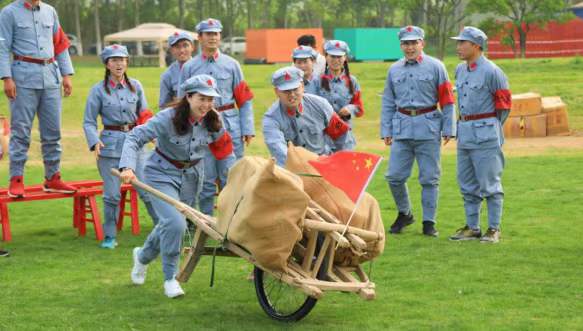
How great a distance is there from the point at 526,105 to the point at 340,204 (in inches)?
640

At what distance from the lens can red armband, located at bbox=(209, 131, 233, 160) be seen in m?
8.84

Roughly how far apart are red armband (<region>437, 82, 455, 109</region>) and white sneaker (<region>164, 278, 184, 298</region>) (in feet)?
13.5

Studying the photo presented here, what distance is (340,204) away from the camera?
7754 millimetres

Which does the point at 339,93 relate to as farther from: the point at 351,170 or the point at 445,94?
the point at 351,170

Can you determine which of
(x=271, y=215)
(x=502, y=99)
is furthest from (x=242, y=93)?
(x=271, y=215)

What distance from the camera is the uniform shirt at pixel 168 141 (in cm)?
845

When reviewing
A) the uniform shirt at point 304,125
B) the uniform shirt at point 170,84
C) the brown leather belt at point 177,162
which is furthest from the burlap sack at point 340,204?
the uniform shirt at point 170,84

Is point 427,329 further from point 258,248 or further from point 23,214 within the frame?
point 23,214

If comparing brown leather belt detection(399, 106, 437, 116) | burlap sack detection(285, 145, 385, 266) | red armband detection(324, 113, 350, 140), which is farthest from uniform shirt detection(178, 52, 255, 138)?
burlap sack detection(285, 145, 385, 266)

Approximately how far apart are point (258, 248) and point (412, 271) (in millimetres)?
2764

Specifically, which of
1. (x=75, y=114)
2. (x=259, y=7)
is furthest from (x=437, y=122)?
(x=259, y=7)

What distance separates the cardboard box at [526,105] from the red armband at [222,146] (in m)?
15.0

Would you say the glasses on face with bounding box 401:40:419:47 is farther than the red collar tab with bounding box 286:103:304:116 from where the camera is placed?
Yes

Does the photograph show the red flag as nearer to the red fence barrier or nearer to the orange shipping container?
the red fence barrier
